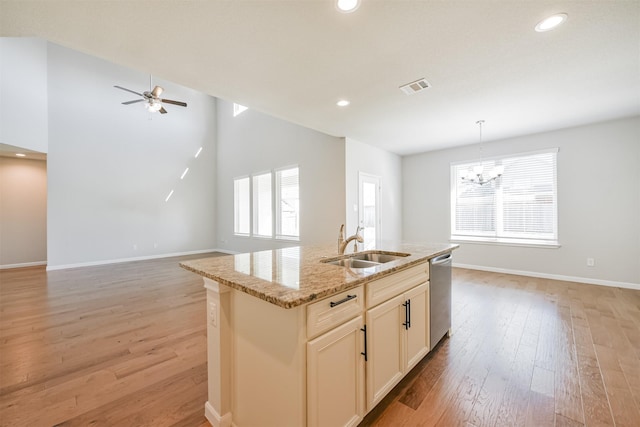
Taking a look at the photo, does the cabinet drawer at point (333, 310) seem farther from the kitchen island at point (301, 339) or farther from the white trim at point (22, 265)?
the white trim at point (22, 265)

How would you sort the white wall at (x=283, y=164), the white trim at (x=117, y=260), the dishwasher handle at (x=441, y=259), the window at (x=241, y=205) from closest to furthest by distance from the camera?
the dishwasher handle at (x=441, y=259)
the white wall at (x=283, y=164)
the white trim at (x=117, y=260)
the window at (x=241, y=205)

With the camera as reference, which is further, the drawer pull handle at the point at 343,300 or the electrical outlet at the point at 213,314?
the electrical outlet at the point at 213,314

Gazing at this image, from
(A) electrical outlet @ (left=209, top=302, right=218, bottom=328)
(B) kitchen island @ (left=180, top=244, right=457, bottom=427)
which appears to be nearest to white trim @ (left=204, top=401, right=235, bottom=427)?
(B) kitchen island @ (left=180, top=244, right=457, bottom=427)

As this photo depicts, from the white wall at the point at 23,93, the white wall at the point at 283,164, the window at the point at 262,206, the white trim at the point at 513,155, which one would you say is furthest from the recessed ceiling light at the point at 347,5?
the white wall at the point at 23,93

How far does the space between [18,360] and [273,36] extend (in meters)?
3.52

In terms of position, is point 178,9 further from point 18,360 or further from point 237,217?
point 237,217

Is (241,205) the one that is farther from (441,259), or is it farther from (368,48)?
(441,259)

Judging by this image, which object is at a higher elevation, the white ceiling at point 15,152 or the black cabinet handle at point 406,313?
the white ceiling at point 15,152

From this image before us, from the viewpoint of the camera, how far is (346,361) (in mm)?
1376

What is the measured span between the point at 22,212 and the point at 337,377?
8941 mm

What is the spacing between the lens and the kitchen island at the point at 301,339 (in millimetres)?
1183

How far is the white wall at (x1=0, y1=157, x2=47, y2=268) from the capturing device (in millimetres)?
6078

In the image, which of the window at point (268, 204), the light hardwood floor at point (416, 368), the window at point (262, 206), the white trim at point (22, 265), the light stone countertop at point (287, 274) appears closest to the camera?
the light stone countertop at point (287, 274)

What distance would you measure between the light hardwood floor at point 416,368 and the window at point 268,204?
2906 mm
